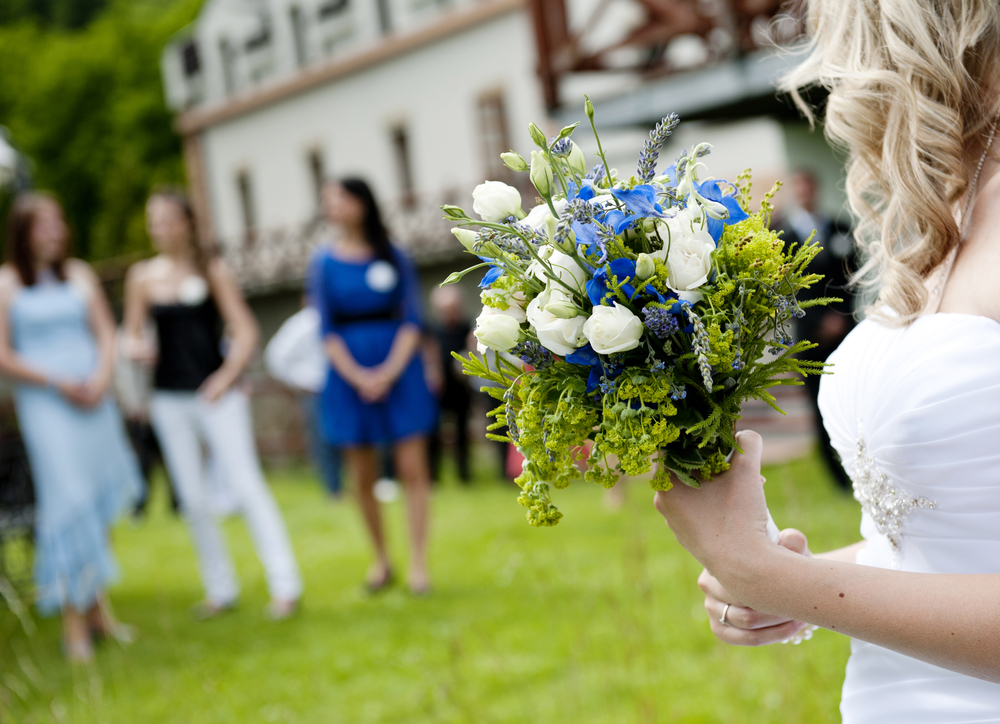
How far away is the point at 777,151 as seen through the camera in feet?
46.8

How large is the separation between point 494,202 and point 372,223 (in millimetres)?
4294

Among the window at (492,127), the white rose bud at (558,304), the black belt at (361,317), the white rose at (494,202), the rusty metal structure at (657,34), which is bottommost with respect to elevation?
the black belt at (361,317)

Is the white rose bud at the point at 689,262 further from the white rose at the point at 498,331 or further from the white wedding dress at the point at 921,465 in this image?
the white wedding dress at the point at 921,465

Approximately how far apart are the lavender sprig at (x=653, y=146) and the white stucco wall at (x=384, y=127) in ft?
59.6

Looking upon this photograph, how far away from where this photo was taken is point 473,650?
440 cm

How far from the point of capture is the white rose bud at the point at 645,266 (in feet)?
4.23

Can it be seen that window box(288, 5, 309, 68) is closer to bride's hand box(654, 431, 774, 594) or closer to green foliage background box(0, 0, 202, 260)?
green foliage background box(0, 0, 202, 260)

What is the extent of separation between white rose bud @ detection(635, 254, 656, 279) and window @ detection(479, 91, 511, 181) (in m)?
21.0

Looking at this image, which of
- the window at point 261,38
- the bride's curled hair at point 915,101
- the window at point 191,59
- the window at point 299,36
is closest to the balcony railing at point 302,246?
the window at point 299,36

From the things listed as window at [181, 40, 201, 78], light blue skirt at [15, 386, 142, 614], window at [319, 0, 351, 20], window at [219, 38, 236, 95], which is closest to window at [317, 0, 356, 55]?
window at [319, 0, 351, 20]

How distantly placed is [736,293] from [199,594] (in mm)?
5785

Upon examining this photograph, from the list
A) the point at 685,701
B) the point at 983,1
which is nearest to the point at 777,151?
the point at 685,701

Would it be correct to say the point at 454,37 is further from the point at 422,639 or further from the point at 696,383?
the point at 696,383

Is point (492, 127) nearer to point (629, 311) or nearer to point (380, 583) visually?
point (380, 583)
